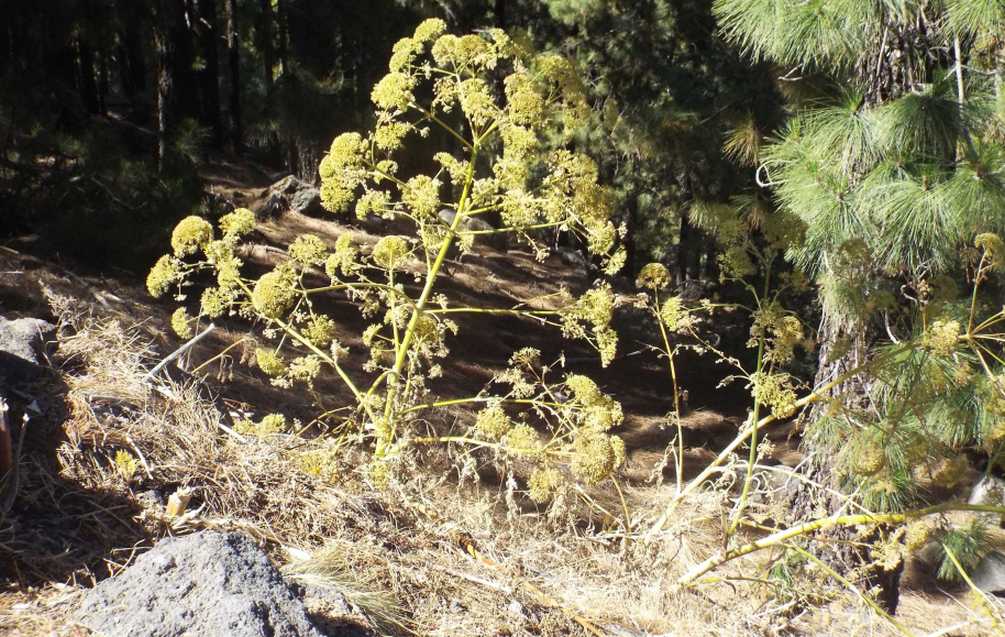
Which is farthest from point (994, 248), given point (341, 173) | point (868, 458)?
point (341, 173)

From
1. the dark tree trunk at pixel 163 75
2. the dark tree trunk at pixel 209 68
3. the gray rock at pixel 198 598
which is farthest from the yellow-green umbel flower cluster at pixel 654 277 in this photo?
the dark tree trunk at pixel 209 68

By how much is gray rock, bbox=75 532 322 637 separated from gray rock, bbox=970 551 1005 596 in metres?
7.47

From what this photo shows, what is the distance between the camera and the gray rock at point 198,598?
220cm

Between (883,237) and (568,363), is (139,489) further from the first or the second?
(568,363)

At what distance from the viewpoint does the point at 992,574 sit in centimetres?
808

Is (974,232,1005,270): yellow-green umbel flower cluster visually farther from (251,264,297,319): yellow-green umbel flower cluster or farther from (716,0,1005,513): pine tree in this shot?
(251,264,297,319): yellow-green umbel flower cluster

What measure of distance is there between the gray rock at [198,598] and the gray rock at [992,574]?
7472 millimetres

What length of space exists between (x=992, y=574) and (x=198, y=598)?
792cm

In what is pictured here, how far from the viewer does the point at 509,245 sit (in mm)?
14797

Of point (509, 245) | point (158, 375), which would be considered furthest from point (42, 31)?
point (509, 245)

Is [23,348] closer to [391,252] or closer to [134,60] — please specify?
[391,252]

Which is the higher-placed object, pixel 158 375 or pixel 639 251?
pixel 158 375

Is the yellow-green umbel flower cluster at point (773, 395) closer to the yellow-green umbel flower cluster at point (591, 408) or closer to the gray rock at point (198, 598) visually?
the yellow-green umbel flower cluster at point (591, 408)

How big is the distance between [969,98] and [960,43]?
0.38 meters
